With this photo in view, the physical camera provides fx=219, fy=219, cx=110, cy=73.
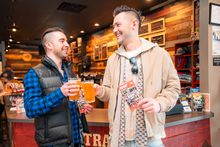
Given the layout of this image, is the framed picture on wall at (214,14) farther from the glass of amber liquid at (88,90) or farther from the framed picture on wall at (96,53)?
the framed picture on wall at (96,53)

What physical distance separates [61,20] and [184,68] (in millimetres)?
4491

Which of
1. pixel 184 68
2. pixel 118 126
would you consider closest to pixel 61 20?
pixel 184 68

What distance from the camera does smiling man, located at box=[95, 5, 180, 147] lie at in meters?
1.49

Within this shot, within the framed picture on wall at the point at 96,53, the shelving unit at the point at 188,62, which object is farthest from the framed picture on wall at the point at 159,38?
the framed picture on wall at the point at 96,53

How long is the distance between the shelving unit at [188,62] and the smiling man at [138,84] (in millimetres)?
3555

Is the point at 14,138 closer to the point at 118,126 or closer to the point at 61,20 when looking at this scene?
the point at 118,126

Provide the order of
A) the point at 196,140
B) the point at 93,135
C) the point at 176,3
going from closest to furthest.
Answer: the point at 93,135, the point at 196,140, the point at 176,3

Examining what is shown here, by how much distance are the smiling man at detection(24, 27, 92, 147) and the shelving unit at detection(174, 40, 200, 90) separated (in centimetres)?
374

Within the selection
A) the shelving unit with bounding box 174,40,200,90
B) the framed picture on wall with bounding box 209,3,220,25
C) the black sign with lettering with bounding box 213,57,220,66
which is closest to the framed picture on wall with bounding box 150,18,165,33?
the shelving unit with bounding box 174,40,200,90

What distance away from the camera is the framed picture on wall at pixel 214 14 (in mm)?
2849

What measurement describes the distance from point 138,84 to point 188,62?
4044mm

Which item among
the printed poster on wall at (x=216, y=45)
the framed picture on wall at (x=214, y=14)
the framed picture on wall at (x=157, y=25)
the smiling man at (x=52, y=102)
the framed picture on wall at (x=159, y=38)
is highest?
the framed picture on wall at (x=157, y=25)

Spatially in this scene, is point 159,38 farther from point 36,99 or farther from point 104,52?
point 36,99

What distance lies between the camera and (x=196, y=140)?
8.52ft
